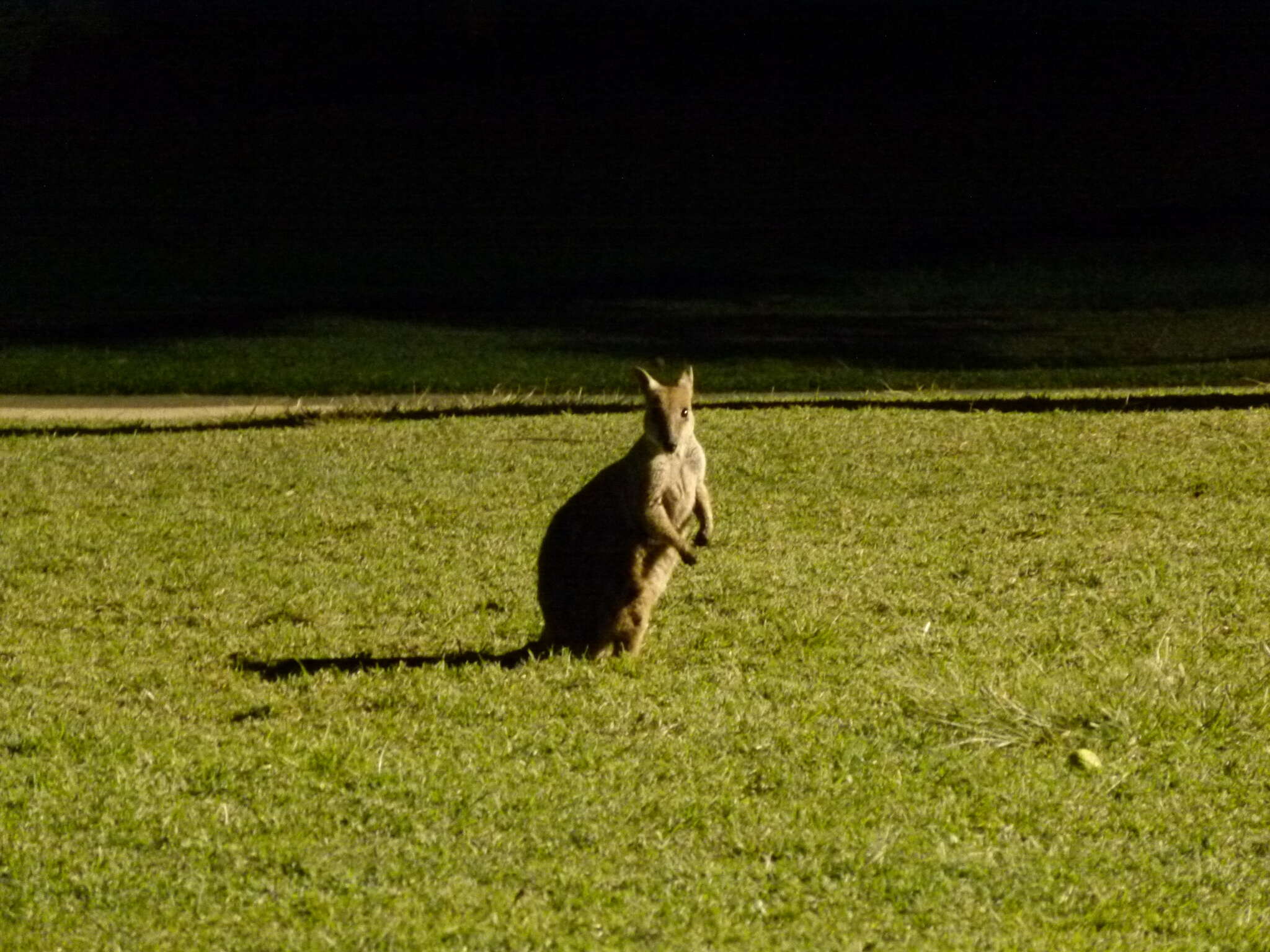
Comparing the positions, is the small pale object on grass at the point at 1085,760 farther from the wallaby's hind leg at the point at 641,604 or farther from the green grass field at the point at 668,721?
the wallaby's hind leg at the point at 641,604

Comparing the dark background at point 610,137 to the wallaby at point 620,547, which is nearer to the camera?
the wallaby at point 620,547

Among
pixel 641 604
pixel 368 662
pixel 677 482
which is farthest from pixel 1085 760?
pixel 368 662

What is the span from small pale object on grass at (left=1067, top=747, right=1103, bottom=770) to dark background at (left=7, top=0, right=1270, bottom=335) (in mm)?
17727

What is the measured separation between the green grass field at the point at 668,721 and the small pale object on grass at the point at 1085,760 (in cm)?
4

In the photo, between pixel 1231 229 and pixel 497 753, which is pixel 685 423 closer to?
pixel 497 753

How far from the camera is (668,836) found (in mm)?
4414

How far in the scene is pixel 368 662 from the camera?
Result: 19.8 ft

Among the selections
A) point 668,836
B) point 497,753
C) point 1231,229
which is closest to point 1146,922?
point 668,836

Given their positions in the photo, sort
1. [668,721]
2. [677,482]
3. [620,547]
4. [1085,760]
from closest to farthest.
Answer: [1085,760] < [668,721] < [620,547] < [677,482]

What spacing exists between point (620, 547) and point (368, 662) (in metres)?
0.93

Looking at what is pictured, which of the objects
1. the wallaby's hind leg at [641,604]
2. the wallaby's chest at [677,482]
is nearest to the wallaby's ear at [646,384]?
the wallaby's chest at [677,482]

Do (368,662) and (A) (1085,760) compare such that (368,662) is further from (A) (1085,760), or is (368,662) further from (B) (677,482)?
(A) (1085,760)

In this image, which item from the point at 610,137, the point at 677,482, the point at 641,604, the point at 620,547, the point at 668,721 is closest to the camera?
the point at 668,721

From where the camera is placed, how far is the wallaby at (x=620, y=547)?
5.75 meters
